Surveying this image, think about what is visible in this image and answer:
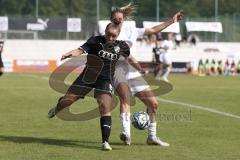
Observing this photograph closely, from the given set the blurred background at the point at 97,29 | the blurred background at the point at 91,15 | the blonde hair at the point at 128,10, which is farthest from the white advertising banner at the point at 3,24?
the blonde hair at the point at 128,10

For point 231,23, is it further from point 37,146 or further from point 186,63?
point 37,146

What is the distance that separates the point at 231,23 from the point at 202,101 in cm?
3394

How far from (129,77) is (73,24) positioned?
3984cm

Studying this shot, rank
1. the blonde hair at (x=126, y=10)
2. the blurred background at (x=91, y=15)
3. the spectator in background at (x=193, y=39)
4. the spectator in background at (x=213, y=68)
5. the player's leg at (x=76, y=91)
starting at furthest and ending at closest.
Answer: the spectator in background at (x=193, y=39) < the blurred background at (x=91, y=15) < the spectator in background at (x=213, y=68) < the player's leg at (x=76, y=91) < the blonde hair at (x=126, y=10)

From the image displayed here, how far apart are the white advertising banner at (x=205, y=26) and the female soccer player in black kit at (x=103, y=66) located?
41.6 metres

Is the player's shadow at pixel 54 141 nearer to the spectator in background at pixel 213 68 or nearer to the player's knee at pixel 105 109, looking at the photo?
the player's knee at pixel 105 109

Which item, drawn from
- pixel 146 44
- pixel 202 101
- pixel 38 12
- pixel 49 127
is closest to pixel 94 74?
pixel 49 127

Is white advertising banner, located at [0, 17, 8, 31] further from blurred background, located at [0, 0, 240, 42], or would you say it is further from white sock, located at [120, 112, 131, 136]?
white sock, located at [120, 112, 131, 136]

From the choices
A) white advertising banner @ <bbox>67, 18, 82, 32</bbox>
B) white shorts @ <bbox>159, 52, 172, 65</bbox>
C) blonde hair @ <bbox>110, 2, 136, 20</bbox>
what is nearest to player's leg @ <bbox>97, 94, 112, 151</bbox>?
blonde hair @ <bbox>110, 2, 136, 20</bbox>

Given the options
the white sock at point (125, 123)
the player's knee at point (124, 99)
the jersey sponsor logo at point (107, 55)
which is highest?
the jersey sponsor logo at point (107, 55)

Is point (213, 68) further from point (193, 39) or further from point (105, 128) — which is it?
point (105, 128)

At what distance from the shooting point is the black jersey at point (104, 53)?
969 cm

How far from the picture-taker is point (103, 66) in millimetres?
9859

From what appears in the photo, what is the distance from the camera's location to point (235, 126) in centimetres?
1290
